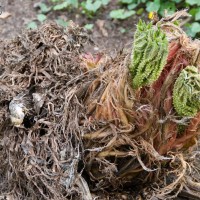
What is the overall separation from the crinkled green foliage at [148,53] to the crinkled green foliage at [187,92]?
0.06 m

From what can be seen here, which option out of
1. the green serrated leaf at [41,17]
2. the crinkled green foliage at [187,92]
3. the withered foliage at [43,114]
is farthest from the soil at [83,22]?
the crinkled green foliage at [187,92]

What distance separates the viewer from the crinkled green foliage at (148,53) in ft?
4.38

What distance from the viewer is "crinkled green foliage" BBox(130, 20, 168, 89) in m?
1.33

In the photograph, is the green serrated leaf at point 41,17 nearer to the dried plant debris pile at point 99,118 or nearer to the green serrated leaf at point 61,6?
the green serrated leaf at point 61,6

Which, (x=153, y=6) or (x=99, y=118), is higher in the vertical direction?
(x=99, y=118)

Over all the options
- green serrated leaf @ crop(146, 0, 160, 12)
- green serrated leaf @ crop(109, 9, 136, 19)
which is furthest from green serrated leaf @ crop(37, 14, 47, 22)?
green serrated leaf @ crop(146, 0, 160, 12)

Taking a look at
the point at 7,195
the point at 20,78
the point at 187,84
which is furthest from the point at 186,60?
the point at 7,195

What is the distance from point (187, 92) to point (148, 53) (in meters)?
0.14

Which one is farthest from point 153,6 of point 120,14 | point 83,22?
point 83,22

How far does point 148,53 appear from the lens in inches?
52.9

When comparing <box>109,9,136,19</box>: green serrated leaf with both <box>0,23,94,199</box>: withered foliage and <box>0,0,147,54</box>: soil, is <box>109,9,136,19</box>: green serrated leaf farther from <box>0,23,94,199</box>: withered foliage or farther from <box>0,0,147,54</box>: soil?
<box>0,23,94,199</box>: withered foliage

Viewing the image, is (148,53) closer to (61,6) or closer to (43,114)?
(43,114)

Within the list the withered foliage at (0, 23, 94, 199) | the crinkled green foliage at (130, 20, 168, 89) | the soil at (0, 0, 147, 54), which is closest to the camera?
the crinkled green foliage at (130, 20, 168, 89)

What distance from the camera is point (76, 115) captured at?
156 centimetres
